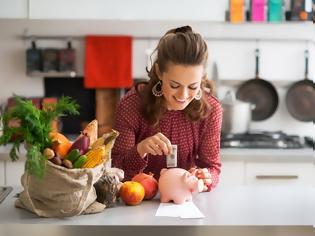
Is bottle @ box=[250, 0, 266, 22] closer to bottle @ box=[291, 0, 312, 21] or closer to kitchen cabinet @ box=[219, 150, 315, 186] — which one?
bottle @ box=[291, 0, 312, 21]

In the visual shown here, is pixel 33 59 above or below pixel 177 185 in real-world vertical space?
above

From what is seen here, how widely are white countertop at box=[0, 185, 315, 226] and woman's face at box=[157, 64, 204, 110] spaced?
0.98 ft

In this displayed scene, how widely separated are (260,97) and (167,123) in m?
1.56

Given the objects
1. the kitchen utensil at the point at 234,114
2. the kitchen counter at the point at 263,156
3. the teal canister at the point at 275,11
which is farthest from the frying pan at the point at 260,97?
the kitchen counter at the point at 263,156

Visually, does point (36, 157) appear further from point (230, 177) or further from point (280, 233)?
point (230, 177)

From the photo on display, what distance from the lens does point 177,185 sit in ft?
4.65

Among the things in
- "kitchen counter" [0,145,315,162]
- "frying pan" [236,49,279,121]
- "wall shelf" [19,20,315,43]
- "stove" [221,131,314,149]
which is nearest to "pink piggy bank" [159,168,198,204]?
"kitchen counter" [0,145,315,162]

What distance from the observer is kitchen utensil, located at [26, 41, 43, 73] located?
9.84 feet

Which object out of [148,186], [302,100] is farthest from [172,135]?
[302,100]

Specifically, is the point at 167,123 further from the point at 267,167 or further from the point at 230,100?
the point at 230,100

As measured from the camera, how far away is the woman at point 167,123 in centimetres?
148

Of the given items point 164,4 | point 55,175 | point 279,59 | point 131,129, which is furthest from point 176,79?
point 279,59

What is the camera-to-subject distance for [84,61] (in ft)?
10.1

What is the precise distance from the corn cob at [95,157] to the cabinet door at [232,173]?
148cm
